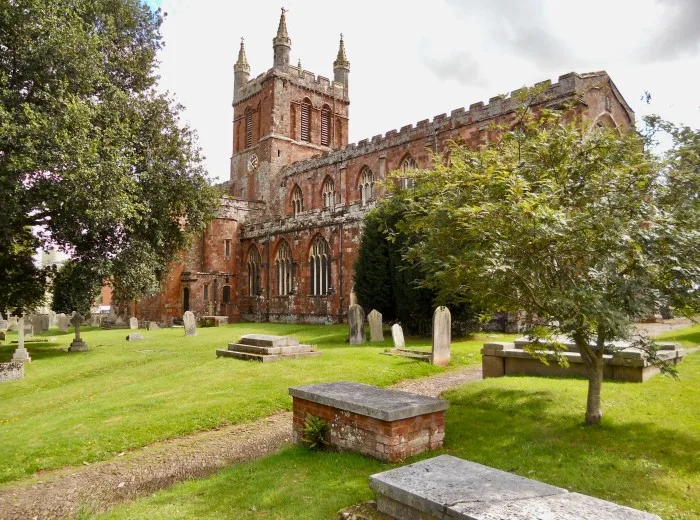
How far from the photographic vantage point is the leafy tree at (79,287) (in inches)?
659

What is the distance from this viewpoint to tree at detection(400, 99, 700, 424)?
563 centimetres

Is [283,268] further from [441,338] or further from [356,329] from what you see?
[441,338]

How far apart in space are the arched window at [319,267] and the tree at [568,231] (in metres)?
21.7

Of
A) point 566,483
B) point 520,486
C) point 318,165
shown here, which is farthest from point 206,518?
point 318,165

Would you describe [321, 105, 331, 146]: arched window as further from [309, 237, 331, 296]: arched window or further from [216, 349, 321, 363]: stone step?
[216, 349, 321, 363]: stone step

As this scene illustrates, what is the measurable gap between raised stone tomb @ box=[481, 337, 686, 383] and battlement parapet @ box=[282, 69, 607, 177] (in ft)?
42.2

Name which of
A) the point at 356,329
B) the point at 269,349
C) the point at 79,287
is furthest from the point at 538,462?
the point at 79,287

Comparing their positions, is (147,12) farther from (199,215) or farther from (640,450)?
(640,450)

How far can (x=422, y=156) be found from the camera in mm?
30625

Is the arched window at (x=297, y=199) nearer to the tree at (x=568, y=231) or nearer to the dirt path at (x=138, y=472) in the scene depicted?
the dirt path at (x=138, y=472)

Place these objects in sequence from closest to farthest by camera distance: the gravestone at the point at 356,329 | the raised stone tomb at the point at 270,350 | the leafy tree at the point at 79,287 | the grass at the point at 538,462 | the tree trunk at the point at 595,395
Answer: the grass at the point at 538,462, the tree trunk at the point at 595,395, the raised stone tomb at the point at 270,350, the leafy tree at the point at 79,287, the gravestone at the point at 356,329

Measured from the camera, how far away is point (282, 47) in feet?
137

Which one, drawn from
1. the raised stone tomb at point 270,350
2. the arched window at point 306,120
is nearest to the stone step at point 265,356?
the raised stone tomb at point 270,350

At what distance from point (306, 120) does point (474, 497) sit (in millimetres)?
43203
